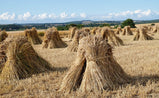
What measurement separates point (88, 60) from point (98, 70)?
1.35 feet

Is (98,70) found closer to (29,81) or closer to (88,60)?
(88,60)

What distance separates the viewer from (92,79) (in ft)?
19.4

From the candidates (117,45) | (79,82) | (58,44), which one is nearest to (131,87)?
(79,82)

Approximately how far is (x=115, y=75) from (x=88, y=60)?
3.03 feet

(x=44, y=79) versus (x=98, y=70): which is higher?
(x=98, y=70)

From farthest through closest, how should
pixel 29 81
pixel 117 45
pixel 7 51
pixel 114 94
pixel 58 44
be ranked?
pixel 58 44 < pixel 117 45 < pixel 7 51 < pixel 29 81 < pixel 114 94

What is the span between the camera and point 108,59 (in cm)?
646

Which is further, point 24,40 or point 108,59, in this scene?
point 24,40

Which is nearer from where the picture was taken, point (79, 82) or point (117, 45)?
point (79, 82)

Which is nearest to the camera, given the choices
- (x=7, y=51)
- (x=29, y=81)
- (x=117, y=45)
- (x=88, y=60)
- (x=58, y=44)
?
(x=88, y=60)

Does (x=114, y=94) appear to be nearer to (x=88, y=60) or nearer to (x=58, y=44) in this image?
(x=88, y=60)

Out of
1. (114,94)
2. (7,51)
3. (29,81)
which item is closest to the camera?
(114,94)

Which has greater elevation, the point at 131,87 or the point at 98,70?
the point at 98,70

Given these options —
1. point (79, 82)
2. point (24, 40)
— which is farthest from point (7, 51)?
point (79, 82)
